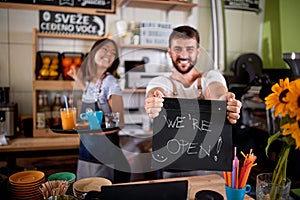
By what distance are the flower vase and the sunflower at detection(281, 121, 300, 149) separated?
0.18m

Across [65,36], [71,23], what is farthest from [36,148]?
[71,23]

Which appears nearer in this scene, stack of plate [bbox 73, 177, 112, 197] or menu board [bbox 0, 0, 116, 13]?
stack of plate [bbox 73, 177, 112, 197]

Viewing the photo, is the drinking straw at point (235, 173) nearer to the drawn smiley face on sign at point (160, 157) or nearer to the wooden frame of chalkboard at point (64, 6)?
the drawn smiley face on sign at point (160, 157)

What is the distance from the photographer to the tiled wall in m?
2.26

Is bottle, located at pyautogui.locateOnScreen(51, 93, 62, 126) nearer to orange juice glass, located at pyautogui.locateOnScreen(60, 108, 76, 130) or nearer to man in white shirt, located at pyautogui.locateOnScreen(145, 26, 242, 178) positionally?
orange juice glass, located at pyautogui.locateOnScreen(60, 108, 76, 130)

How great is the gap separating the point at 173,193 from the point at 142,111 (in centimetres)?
168

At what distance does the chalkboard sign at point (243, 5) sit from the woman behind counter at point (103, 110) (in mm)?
1300

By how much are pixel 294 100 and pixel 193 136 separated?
0.39 meters

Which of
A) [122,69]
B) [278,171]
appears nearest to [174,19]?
[122,69]

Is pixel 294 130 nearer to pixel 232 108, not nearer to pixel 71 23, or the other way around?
pixel 232 108

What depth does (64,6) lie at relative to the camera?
7.16 feet

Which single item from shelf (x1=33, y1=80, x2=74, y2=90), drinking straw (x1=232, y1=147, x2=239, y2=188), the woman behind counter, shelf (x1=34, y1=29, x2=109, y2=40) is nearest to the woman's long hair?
the woman behind counter

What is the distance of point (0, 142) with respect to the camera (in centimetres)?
192

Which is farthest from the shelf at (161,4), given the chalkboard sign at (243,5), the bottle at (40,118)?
the bottle at (40,118)
